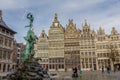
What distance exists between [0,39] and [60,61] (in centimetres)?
2488

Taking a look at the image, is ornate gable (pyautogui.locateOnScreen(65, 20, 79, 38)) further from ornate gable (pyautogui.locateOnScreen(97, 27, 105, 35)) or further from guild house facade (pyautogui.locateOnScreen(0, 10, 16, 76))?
guild house facade (pyautogui.locateOnScreen(0, 10, 16, 76))

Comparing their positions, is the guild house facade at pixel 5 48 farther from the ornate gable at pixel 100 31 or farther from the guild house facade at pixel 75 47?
the ornate gable at pixel 100 31

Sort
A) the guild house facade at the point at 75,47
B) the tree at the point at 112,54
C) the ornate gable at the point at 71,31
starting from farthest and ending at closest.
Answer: the ornate gable at the point at 71,31
the guild house facade at the point at 75,47
the tree at the point at 112,54

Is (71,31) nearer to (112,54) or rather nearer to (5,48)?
(112,54)

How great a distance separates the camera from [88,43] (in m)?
→ 60.3

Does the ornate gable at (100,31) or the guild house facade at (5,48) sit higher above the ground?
the ornate gable at (100,31)

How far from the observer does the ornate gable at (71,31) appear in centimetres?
6181

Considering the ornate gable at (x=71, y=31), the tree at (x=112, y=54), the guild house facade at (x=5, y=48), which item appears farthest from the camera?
the ornate gable at (x=71, y=31)

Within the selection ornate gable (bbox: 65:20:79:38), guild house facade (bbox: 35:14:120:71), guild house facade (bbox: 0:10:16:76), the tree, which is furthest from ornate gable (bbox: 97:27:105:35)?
guild house facade (bbox: 0:10:16:76)

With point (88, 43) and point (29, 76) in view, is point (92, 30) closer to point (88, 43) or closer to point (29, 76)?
point (88, 43)

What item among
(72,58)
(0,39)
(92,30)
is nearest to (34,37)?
(0,39)

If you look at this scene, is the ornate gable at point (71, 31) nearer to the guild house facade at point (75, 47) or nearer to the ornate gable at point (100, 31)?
the guild house facade at point (75, 47)

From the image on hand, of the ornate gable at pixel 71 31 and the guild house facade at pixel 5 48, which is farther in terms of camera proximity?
the ornate gable at pixel 71 31

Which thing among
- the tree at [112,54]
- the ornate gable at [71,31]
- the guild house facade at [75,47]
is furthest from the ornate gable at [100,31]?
the ornate gable at [71,31]
